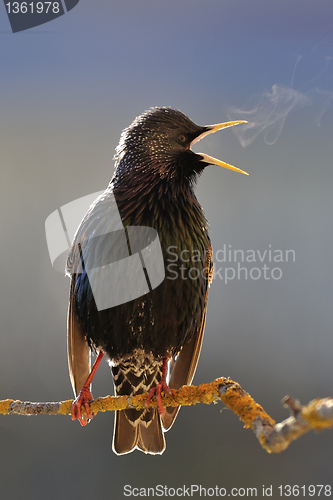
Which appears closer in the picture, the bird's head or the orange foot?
the orange foot

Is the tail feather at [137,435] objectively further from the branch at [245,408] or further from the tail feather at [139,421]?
the branch at [245,408]

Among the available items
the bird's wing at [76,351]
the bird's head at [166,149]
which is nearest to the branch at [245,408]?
the bird's wing at [76,351]

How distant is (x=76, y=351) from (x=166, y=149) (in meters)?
1.09

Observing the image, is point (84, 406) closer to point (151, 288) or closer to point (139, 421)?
point (139, 421)

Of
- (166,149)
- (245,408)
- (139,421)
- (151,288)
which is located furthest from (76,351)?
(245,408)

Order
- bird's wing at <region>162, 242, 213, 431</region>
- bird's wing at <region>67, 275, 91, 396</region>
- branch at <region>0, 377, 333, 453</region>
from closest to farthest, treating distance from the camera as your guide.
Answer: branch at <region>0, 377, 333, 453</region>, bird's wing at <region>67, 275, 91, 396</region>, bird's wing at <region>162, 242, 213, 431</region>

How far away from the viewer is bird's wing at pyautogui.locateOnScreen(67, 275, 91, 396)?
94.5 inches

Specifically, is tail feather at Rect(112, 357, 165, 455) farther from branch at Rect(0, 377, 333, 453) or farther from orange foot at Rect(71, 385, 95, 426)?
branch at Rect(0, 377, 333, 453)

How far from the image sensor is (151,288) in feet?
6.86

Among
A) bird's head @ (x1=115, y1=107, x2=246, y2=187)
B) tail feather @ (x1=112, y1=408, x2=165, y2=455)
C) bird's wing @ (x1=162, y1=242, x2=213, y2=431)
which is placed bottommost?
tail feather @ (x1=112, y1=408, x2=165, y2=455)

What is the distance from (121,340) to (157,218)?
577 millimetres

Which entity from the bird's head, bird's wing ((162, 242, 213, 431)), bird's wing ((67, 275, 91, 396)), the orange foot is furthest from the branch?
the bird's head

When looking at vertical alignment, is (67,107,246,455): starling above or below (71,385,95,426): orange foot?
above

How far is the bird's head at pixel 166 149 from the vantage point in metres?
2.27
